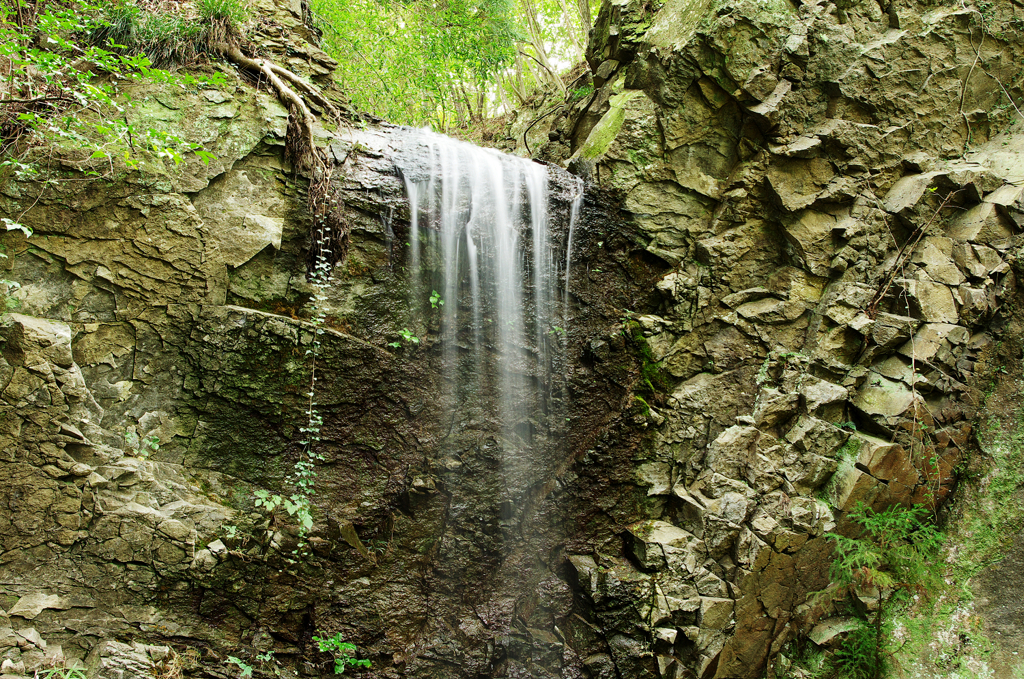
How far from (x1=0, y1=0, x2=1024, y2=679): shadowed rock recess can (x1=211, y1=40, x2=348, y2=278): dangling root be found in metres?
0.15

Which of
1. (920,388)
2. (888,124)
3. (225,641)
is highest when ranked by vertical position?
(888,124)

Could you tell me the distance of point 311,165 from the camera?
17.1 feet

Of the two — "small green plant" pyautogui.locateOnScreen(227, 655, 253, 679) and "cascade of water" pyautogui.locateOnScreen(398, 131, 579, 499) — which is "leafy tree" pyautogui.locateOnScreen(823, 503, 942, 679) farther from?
"small green plant" pyautogui.locateOnScreen(227, 655, 253, 679)

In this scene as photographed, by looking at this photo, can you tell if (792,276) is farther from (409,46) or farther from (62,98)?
(409,46)

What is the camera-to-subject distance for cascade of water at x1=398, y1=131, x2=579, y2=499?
564 centimetres

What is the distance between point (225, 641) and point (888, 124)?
8389mm

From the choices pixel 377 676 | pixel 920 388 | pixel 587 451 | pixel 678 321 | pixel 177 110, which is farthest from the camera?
pixel 678 321

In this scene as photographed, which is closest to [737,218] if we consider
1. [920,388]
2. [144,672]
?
[920,388]

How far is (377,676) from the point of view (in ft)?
14.9

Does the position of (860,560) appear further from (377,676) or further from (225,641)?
(225,641)

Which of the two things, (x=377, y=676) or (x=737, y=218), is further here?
(x=737, y=218)

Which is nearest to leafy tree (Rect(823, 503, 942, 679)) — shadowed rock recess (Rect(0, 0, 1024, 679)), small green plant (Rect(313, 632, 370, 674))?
shadowed rock recess (Rect(0, 0, 1024, 679))

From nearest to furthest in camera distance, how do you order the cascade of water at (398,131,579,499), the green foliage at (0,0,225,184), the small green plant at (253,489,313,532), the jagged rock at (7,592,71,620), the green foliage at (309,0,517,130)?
the jagged rock at (7,592,71,620) → the green foliage at (0,0,225,184) → the small green plant at (253,489,313,532) → the cascade of water at (398,131,579,499) → the green foliage at (309,0,517,130)

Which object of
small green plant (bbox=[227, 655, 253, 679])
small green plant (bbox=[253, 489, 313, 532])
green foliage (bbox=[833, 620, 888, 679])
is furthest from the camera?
green foliage (bbox=[833, 620, 888, 679])
